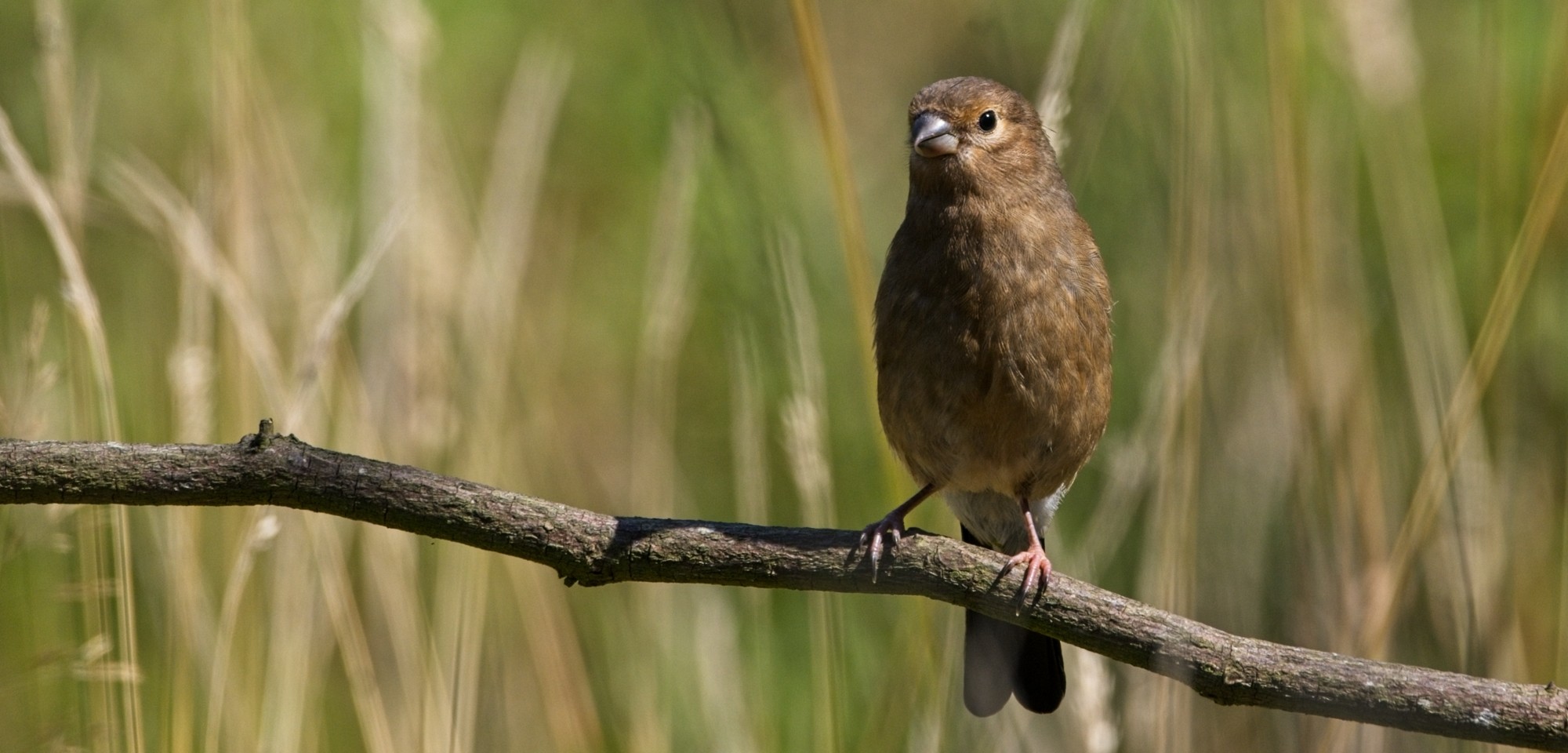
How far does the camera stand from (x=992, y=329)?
12.6 ft

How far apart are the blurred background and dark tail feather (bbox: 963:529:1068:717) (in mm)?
127

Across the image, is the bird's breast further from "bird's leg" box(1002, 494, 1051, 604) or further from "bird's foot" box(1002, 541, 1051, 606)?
"bird's foot" box(1002, 541, 1051, 606)

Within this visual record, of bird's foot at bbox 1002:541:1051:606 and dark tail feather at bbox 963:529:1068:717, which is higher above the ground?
dark tail feather at bbox 963:529:1068:717

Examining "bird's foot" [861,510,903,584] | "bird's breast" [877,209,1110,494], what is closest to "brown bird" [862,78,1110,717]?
"bird's breast" [877,209,1110,494]

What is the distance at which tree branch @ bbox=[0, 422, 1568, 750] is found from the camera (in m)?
2.42

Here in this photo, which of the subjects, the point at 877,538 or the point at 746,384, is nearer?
the point at 877,538

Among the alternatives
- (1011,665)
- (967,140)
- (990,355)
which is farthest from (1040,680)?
(967,140)

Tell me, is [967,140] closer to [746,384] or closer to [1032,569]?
[746,384]

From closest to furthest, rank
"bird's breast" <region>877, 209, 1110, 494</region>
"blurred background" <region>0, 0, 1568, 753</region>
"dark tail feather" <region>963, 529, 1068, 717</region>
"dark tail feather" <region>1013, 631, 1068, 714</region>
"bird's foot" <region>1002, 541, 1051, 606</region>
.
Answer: "bird's foot" <region>1002, 541, 1051, 606</region>
"blurred background" <region>0, 0, 1568, 753</region>
"bird's breast" <region>877, 209, 1110, 494</region>
"dark tail feather" <region>963, 529, 1068, 717</region>
"dark tail feather" <region>1013, 631, 1068, 714</region>

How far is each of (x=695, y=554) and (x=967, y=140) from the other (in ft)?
5.49

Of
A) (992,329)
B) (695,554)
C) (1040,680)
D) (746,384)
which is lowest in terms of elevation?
(695,554)

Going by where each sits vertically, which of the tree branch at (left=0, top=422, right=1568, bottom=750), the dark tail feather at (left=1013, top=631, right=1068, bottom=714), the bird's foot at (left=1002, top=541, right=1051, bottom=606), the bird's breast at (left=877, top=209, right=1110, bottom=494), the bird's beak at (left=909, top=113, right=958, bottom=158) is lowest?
the tree branch at (left=0, top=422, right=1568, bottom=750)

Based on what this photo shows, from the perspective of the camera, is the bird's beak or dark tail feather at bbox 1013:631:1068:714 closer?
the bird's beak

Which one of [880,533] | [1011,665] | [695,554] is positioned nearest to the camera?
[695,554]
